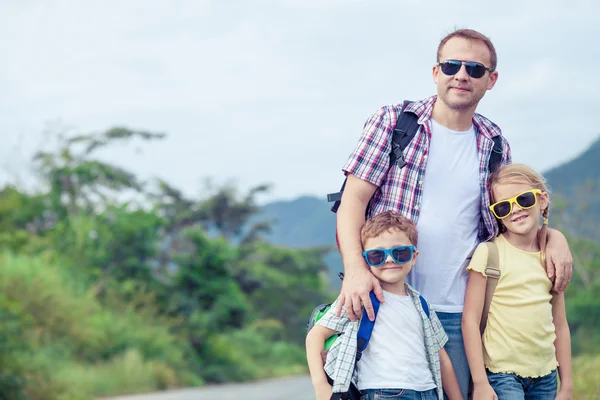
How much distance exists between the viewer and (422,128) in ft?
12.1

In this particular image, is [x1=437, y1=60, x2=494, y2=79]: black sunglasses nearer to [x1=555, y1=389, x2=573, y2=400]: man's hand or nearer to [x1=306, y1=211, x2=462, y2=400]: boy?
[x1=306, y1=211, x2=462, y2=400]: boy

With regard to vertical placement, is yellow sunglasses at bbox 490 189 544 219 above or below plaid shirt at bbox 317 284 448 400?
above

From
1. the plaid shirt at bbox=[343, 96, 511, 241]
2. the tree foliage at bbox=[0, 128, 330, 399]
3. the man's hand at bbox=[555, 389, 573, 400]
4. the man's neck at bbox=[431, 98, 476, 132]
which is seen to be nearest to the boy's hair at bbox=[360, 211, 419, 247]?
the plaid shirt at bbox=[343, 96, 511, 241]

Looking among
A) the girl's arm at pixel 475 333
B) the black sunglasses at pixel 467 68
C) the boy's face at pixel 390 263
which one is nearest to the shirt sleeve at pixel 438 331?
the girl's arm at pixel 475 333

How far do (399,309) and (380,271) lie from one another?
160 mm

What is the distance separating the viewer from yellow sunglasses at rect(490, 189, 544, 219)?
360cm

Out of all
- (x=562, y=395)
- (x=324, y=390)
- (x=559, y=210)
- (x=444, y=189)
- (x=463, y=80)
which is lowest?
(x=562, y=395)

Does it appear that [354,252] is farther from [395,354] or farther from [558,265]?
[558,265]

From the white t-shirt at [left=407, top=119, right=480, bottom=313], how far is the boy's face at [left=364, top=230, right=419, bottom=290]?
183mm

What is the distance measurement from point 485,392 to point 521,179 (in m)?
0.85

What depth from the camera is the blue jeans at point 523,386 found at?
11.5 ft

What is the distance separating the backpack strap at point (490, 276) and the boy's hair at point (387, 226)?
32cm

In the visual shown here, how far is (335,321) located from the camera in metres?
3.37

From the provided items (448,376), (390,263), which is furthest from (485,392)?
(390,263)
